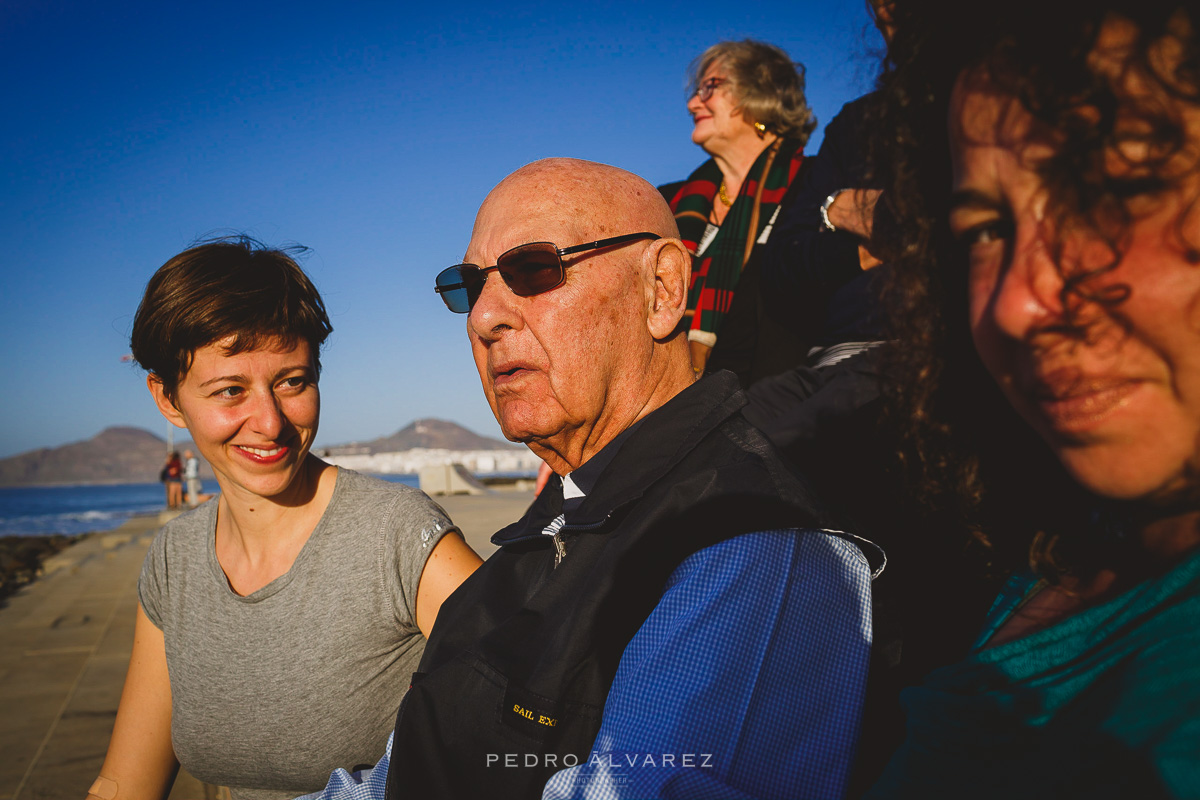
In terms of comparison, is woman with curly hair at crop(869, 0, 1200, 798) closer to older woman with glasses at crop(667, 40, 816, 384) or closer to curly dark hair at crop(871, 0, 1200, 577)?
curly dark hair at crop(871, 0, 1200, 577)

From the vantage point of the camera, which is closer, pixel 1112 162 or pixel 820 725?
pixel 1112 162

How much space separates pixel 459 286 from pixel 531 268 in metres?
0.36

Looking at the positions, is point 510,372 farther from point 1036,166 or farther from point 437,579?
point 1036,166

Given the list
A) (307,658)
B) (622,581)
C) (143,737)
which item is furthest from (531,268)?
(143,737)

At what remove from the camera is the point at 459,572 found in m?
2.15

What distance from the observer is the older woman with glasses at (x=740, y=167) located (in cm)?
308

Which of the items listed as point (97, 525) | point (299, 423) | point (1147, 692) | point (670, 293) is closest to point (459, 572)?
point (299, 423)

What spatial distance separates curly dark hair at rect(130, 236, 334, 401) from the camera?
238cm

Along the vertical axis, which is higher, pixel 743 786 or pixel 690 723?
pixel 690 723

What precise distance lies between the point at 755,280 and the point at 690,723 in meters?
2.33

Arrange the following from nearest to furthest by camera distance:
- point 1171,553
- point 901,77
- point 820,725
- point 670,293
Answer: point 1171,553, point 820,725, point 901,77, point 670,293

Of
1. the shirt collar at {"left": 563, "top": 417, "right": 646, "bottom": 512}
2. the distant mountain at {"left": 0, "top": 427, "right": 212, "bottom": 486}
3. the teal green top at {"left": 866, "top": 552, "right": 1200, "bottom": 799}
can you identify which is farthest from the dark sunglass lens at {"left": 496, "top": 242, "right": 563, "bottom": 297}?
the distant mountain at {"left": 0, "top": 427, "right": 212, "bottom": 486}

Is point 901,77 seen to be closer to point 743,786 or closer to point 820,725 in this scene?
point 820,725

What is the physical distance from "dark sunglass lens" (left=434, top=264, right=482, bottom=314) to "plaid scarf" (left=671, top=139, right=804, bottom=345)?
1283 mm
